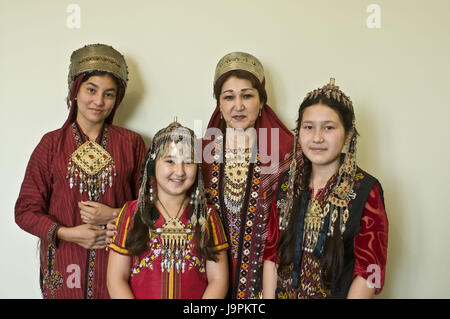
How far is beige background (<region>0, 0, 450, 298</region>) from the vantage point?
7.80 feet

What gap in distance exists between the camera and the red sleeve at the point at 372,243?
154 cm

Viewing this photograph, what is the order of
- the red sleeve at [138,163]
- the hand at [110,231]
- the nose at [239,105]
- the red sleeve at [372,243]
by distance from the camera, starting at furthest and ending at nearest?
the red sleeve at [138,163]
the nose at [239,105]
the hand at [110,231]
the red sleeve at [372,243]

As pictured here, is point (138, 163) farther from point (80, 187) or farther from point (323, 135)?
point (323, 135)

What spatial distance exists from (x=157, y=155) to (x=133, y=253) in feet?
→ 1.33

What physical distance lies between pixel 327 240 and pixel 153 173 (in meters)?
0.77

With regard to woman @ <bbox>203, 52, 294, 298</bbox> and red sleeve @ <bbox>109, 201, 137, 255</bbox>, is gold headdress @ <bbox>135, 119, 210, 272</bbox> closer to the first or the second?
red sleeve @ <bbox>109, 201, 137, 255</bbox>

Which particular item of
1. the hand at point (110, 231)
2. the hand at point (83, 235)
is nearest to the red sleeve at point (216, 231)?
the hand at point (110, 231)

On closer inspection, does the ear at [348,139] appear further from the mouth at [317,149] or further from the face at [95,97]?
the face at [95,97]

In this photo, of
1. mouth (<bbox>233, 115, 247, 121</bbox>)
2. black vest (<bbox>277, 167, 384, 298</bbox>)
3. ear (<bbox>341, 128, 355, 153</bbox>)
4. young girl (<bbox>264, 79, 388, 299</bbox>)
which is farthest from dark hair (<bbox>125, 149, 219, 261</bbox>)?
ear (<bbox>341, 128, 355, 153</bbox>)

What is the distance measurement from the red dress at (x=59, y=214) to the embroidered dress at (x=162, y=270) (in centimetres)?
32

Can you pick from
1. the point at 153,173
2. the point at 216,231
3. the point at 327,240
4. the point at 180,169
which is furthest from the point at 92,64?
the point at 327,240

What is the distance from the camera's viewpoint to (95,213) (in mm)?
1923
